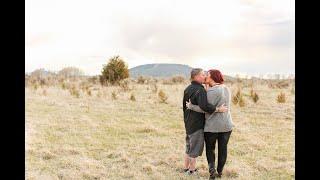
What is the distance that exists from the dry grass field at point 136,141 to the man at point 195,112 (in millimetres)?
630

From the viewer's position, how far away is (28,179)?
869 cm

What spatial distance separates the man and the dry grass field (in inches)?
24.8

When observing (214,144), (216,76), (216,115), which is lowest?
(214,144)

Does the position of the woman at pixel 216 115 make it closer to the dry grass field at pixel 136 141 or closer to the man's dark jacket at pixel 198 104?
the man's dark jacket at pixel 198 104

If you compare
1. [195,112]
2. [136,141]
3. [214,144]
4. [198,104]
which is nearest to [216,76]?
[198,104]

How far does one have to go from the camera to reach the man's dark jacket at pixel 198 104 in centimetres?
792

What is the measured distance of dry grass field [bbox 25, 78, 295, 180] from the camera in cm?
926

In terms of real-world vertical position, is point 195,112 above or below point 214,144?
above

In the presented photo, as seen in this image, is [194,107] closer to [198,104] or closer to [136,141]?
[198,104]

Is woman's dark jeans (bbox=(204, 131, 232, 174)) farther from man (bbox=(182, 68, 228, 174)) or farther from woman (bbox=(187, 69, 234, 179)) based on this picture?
man (bbox=(182, 68, 228, 174))

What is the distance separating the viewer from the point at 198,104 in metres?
8.03

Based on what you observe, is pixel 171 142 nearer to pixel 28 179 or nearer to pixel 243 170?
pixel 243 170

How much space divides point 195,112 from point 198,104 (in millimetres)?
221
